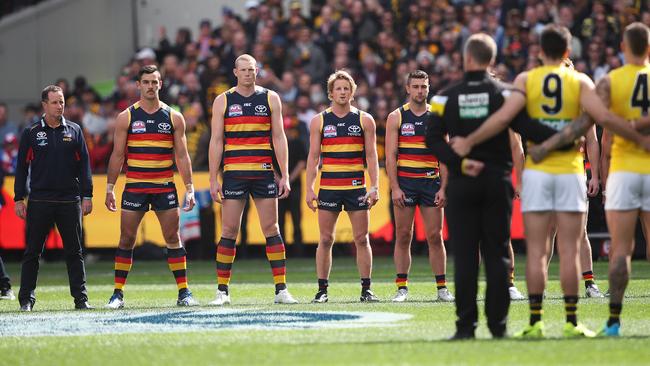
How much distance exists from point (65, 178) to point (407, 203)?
12.1 feet

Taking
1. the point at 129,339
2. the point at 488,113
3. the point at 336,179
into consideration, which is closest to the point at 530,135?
the point at 488,113

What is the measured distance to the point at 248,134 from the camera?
1386 centimetres

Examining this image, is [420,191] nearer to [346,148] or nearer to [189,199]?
[346,148]

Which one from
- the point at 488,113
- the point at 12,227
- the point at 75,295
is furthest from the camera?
the point at 12,227

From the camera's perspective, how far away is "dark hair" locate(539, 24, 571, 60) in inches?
393

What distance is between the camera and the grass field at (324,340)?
903 centimetres

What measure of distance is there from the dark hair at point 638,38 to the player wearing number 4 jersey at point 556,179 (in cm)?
61

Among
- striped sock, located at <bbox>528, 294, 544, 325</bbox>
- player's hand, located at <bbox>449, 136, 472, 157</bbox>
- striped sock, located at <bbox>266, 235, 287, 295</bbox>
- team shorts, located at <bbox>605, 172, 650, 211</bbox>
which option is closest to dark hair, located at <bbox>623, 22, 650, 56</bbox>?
team shorts, located at <bbox>605, 172, 650, 211</bbox>

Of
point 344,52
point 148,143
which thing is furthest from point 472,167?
point 344,52

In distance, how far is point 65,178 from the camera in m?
13.7

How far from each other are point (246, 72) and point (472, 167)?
15.0ft

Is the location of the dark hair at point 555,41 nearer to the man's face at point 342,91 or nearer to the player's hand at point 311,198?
the man's face at point 342,91

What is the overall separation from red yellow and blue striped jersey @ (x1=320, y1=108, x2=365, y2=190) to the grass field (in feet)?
4.28

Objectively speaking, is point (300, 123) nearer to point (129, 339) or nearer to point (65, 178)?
point (65, 178)
